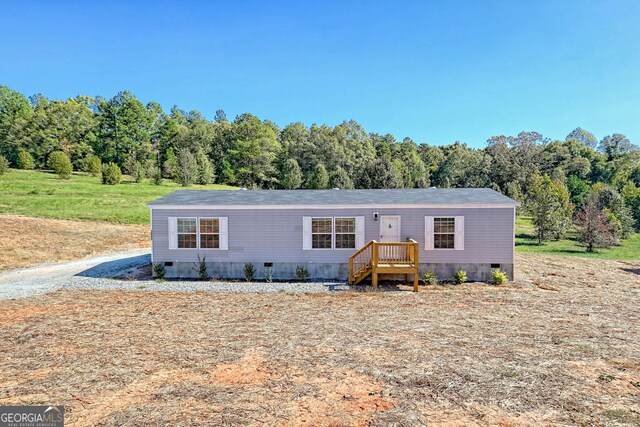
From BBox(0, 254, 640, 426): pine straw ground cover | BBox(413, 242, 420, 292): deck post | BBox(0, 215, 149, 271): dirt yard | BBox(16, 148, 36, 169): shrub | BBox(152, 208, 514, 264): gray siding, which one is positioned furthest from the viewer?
BBox(16, 148, 36, 169): shrub

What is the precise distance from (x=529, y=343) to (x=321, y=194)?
10041 mm

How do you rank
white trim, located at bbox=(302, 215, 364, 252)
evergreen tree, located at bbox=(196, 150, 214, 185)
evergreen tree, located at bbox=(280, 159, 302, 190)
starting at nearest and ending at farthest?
white trim, located at bbox=(302, 215, 364, 252), evergreen tree, located at bbox=(196, 150, 214, 185), evergreen tree, located at bbox=(280, 159, 302, 190)

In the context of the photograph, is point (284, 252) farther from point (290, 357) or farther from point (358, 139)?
point (358, 139)

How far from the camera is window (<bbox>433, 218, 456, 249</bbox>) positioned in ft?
44.5

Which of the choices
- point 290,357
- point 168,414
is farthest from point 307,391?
point 168,414

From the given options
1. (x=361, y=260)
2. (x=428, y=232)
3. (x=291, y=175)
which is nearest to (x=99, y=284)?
(x=361, y=260)

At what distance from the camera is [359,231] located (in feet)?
45.4

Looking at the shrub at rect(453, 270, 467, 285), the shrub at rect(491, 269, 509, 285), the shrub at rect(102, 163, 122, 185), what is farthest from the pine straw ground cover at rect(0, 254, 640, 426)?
the shrub at rect(102, 163, 122, 185)

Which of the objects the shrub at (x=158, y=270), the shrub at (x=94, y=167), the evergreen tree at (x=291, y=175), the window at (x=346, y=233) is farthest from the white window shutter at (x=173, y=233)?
the shrub at (x=94, y=167)

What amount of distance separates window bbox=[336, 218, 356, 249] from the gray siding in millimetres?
238

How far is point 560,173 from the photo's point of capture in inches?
2026

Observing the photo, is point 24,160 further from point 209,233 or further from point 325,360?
point 325,360

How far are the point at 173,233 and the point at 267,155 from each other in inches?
1802

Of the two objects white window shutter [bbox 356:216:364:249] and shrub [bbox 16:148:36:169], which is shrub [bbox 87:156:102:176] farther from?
white window shutter [bbox 356:216:364:249]
